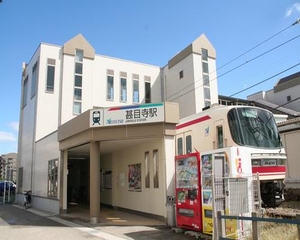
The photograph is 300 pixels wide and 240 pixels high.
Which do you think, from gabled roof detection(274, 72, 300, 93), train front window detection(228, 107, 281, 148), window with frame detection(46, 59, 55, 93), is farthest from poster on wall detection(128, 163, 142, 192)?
gabled roof detection(274, 72, 300, 93)

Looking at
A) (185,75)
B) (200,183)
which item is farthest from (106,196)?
(185,75)

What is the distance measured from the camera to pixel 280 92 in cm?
4466

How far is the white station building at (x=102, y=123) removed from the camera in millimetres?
12875

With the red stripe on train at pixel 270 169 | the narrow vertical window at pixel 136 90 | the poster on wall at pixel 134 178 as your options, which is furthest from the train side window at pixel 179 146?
the narrow vertical window at pixel 136 90

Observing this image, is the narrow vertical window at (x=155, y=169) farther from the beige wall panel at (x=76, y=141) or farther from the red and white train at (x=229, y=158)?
the beige wall panel at (x=76, y=141)

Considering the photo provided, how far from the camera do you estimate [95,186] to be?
1293 cm

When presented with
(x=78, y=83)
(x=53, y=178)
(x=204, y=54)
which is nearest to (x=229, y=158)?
(x=53, y=178)

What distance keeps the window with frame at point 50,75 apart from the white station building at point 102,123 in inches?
3.4

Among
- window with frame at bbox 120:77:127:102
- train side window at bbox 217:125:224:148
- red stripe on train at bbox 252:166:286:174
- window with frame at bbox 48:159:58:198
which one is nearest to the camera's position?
red stripe on train at bbox 252:166:286:174

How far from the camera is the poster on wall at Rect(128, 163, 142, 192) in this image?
15.0 meters

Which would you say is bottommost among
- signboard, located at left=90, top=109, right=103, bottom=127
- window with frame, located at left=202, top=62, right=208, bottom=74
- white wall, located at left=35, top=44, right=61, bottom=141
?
signboard, located at left=90, top=109, right=103, bottom=127

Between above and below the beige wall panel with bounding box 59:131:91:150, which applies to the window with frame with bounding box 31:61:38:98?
above

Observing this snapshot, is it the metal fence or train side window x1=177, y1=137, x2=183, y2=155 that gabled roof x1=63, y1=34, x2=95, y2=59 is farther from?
the metal fence

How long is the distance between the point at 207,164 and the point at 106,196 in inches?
437
